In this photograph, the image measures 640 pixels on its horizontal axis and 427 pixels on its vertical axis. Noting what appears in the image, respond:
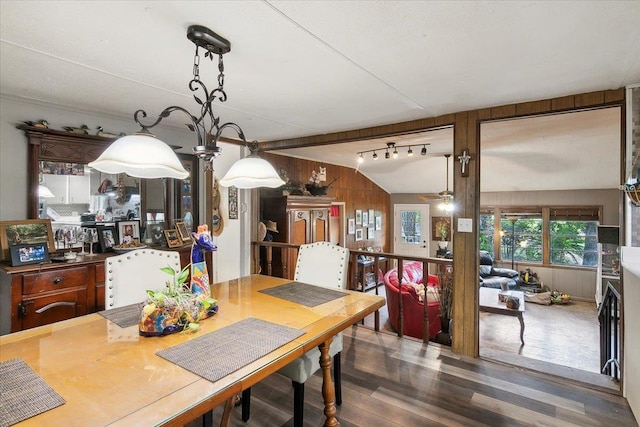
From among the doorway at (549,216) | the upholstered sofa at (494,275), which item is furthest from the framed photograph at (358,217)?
the upholstered sofa at (494,275)

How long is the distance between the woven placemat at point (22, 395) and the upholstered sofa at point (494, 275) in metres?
7.06

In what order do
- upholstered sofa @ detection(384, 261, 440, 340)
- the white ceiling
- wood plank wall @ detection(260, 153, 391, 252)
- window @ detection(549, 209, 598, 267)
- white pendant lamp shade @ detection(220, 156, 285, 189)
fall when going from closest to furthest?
the white ceiling → white pendant lamp shade @ detection(220, 156, 285, 189) → upholstered sofa @ detection(384, 261, 440, 340) → wood plank wall @ detection(260, 153, 391, 252) → window @ detection(549, 209, 598, 267)

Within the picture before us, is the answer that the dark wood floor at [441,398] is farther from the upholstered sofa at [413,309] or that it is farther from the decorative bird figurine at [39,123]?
the decorative bird figurine at [39,123]

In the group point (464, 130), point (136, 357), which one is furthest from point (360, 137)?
point (136, 357)

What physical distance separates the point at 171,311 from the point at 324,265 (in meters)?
1.30

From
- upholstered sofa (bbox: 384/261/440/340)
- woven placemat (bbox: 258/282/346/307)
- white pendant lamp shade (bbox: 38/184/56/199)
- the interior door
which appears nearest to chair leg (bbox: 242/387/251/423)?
woven placemat (bbox: 258/282/346/307)

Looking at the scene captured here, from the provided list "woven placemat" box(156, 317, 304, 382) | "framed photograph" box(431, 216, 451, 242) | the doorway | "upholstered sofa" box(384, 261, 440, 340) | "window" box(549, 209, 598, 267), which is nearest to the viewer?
"woven placemat" box(156, 317, 304, 382)

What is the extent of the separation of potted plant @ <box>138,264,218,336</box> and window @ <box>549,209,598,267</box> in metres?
8.05

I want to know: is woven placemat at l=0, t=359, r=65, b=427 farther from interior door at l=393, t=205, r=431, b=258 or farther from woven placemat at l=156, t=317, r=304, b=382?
interior door at l=393, t=205, r=431, b=258

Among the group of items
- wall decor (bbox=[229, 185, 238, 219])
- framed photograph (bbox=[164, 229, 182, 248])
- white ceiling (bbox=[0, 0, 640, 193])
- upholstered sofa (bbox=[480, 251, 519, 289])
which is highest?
white ceiling (bbox=[0, 0, 640, 193])

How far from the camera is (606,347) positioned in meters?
3.19

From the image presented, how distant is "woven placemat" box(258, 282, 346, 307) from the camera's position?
2000mm

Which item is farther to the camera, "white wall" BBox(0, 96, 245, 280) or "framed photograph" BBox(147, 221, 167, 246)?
"framed photograph" BBox(147, 221, 167, 246)

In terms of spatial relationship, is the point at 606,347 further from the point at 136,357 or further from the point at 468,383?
the point at 136,357
